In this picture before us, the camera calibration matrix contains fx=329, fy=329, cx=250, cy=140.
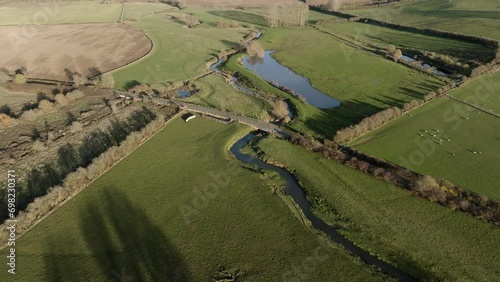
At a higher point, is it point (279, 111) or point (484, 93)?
point (484, 93)

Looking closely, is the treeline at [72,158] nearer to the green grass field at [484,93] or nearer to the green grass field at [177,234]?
the green grass field at [177,234]

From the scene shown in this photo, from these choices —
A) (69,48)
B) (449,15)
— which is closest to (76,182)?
(69,48)

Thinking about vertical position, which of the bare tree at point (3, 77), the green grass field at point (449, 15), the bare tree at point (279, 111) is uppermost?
the green grass field at point (449, 15)

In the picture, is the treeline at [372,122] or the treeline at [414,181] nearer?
the treeline at [414,181]

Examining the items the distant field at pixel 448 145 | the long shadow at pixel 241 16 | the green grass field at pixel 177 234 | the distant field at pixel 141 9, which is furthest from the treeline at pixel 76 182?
the distant field at pixel 141 9

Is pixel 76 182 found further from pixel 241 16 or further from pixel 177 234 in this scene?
pixel 241 16

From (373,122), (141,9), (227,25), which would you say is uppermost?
(141,9)

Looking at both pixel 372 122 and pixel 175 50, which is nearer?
pixel 372 122
